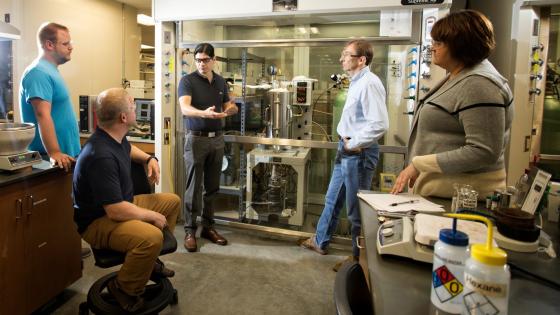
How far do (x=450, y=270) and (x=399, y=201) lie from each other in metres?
0.81

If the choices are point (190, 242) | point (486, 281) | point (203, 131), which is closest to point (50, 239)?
point (190, 242)

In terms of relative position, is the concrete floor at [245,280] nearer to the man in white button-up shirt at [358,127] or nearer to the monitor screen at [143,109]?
the man in white button-up shirt at [358,127]

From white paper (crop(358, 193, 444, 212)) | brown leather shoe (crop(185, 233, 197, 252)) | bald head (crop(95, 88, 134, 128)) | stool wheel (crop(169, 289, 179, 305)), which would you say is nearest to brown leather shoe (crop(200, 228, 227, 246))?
brown leather shoe (crop(185, 233, 197, 252))

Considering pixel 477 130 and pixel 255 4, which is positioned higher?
pixel 255 4

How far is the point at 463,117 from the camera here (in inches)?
53.8

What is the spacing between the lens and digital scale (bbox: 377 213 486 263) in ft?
3.25

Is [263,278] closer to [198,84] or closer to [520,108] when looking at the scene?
[198,84]

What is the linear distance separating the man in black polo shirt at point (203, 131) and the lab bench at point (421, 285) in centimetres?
209

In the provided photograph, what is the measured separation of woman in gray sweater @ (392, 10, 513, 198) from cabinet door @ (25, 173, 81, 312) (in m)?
1.76

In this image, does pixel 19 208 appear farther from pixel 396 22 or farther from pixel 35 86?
pixel 396 22

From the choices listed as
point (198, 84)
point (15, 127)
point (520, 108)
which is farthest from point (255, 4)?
point (520, 108)

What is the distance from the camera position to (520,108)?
2.90 m

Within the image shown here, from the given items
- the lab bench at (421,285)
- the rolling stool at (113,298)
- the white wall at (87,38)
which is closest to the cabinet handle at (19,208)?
the rolling stool at (113,298)

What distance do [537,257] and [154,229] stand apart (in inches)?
58.9
